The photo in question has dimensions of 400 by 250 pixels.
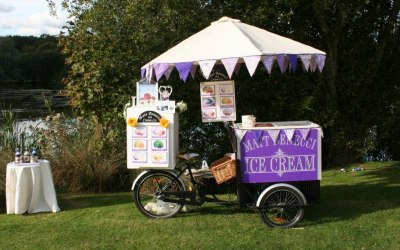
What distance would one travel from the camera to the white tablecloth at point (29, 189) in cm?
657

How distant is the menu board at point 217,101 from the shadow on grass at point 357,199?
1.59m

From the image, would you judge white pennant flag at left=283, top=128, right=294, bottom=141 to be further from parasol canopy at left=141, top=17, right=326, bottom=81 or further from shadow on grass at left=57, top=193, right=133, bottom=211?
shadow on grass at left=57, top=193, right=133, bottom=211

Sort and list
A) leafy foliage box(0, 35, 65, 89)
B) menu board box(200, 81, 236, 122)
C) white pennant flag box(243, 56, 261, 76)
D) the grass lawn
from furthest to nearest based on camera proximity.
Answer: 1. leafy foliage box(0, 35, 65, 89)
2. menu board box(200, 81, 236, 122)
3. white pennant flag box(243, 56, 261, 76)
4. the grass lawn

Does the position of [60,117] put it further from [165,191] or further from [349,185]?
[349,185]

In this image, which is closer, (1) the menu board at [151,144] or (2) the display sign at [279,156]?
(2) the display sign at [279,156]

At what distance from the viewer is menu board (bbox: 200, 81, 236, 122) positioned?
642 centimetres

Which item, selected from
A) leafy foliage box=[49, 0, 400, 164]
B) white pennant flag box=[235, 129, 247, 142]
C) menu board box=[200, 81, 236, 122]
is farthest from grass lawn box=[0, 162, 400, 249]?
leafy foliage box=[49, 0, 400, 164]

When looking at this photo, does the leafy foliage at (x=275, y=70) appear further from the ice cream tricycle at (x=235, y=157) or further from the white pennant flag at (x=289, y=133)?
the white pennant flag at (x=289, y=133)

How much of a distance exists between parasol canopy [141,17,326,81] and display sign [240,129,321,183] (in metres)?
0.78

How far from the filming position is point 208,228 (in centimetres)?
577

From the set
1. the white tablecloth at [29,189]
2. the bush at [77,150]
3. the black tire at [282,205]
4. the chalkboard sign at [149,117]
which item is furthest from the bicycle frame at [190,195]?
the bush at [77,150]

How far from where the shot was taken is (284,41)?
20.0 ft

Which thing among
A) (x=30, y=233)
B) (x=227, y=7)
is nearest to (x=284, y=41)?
(x=227, y=7)

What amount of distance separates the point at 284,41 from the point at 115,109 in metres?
3.78
